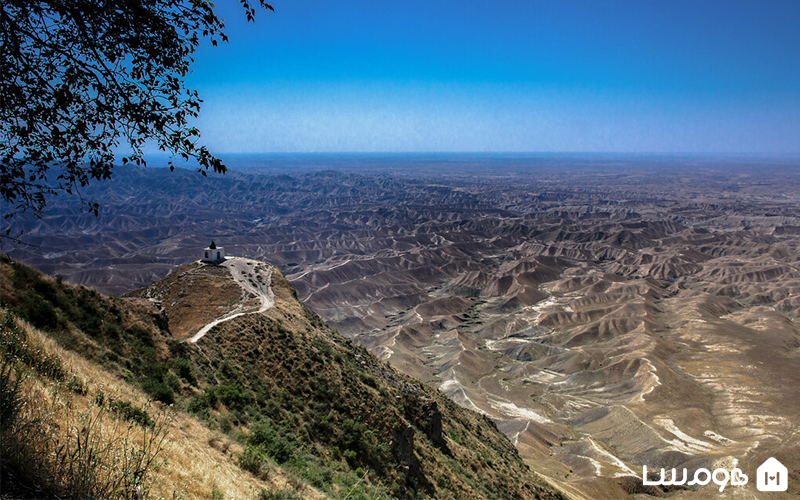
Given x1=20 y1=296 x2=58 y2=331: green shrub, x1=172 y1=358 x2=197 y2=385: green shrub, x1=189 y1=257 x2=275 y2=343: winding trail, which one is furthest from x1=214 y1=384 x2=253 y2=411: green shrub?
x1=189 y1=257 x2=275 y2=343: winding trail

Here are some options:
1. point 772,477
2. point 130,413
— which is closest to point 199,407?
point 130,413

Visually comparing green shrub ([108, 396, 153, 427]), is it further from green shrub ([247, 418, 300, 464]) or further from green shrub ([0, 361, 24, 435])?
green shrub ([247, 418, 300, 464])

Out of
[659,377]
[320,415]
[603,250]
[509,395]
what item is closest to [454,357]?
[509,395]

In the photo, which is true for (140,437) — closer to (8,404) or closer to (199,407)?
(8,404)

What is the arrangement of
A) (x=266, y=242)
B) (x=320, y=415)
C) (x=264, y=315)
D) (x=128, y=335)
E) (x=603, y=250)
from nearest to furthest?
(x=128, y=335) → (x=320, y=415) → (x=264, y=315) → (x=603, y=250) → (x=266, y=242)

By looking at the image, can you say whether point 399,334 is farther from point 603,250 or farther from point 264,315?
point 603,250

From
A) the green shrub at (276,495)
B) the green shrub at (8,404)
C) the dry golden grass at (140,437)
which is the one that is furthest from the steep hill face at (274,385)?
the green shrub at (8,404)

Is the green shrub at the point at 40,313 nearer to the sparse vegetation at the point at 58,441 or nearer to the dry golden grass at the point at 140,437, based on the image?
the dry golden grass at the point at 140,437
